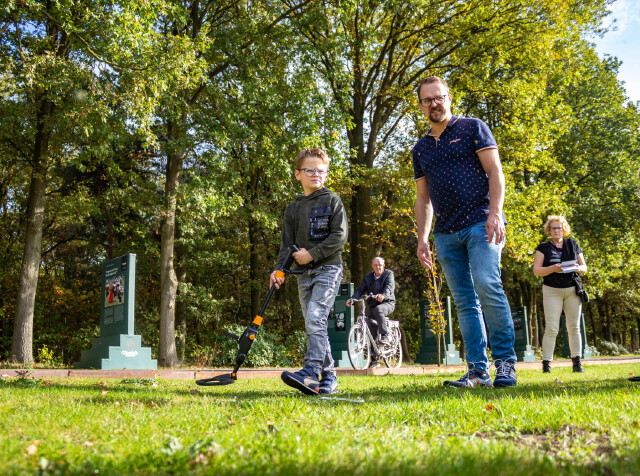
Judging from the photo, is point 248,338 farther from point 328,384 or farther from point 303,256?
point 303,256

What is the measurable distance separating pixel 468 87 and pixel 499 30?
208cm

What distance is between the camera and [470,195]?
4965 millimetres

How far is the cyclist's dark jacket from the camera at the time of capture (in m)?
11.9

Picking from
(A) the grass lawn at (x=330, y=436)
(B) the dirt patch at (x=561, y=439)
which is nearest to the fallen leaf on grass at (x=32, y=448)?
(A) the grass lawn at (x=330, y=436)

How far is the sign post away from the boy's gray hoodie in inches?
317

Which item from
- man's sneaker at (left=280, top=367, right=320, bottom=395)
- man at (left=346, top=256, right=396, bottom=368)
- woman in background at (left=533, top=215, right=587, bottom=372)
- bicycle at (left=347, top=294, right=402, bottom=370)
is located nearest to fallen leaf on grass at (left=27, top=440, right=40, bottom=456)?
man's sneaker at (left=280, top=367, right=320, bottom=395)

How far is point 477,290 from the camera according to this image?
16.1ft

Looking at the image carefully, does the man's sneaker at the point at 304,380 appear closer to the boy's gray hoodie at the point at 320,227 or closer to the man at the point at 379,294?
the boy's gray hoodie at the point at 320,227

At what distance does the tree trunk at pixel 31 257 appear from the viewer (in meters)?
15.3

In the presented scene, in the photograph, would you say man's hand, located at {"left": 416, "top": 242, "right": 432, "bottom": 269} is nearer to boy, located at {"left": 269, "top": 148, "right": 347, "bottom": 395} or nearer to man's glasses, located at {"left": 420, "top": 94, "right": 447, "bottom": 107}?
boy, located at {"left": 269, "top": 148, "right": 347, "bottom": 395}

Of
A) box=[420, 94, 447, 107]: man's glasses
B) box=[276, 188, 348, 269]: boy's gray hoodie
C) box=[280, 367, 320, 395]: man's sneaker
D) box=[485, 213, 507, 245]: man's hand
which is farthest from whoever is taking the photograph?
box=[420, 94, 447, 107]: man's glasses

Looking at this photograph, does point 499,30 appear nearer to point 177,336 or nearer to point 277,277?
point 177,336

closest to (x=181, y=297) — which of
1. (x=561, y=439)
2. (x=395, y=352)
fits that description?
(x=395, y=352)

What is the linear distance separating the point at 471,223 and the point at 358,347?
741 cm
